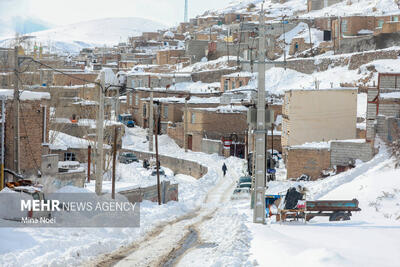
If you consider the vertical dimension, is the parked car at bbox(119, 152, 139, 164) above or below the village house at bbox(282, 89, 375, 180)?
below

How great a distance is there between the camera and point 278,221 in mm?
18438

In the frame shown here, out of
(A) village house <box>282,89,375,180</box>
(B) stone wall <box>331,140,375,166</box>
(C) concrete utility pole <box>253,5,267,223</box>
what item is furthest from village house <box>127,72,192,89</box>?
(C) concrete utility pole <box>253,5,267,223</box>

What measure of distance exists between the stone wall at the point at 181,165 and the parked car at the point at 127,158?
1.21 metres

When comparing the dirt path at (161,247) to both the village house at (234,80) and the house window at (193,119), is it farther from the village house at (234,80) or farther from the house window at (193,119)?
the village house at (234,80)

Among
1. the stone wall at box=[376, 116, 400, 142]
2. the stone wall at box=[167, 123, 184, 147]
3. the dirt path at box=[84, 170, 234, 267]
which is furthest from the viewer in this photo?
the stone wall at box=[167, 123, 184, 147]

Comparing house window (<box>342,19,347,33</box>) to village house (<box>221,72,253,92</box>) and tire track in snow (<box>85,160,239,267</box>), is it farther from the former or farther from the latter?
tire track in snow (<box>85,160,239,267</box>)

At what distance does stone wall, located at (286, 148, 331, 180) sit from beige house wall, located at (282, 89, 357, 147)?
21.8 feet

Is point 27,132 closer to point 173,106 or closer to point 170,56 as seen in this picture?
point 173,106

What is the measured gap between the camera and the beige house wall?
40.6 metres

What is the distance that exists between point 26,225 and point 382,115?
19.1m

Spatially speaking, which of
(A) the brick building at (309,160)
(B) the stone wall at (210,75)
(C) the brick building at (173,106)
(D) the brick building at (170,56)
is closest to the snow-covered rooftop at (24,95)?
(A) the brick building at (309,160)

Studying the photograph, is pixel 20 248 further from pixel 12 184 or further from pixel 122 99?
pixel 122 99

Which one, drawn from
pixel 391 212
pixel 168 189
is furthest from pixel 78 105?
pixel 391 212

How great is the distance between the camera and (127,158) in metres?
48.2
